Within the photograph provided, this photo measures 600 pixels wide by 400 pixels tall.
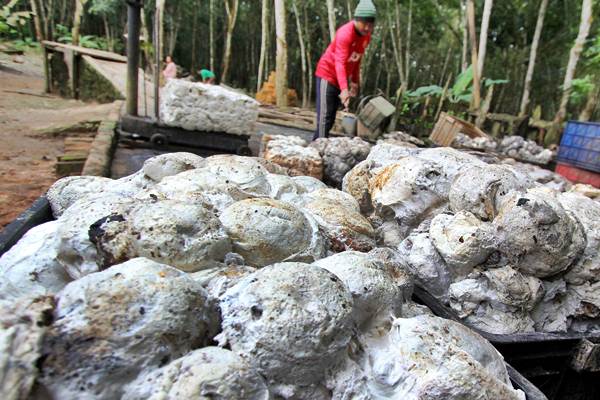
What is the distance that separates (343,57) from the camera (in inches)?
223

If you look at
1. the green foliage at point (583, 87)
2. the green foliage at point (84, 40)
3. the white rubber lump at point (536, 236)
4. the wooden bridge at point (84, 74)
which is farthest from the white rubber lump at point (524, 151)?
the green foliage at point (84, 40)

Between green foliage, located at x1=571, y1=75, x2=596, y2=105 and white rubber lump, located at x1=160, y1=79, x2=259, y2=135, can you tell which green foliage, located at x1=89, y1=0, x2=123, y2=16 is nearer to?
white rubber lump, located at x1=160, y1=79, x2=259, y2=135

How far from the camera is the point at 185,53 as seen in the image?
25656 millimetres

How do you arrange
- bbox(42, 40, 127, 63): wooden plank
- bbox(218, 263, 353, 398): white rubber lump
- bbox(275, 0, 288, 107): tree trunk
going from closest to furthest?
1. bbox(218, 263, 353, 398): white rubber lump
2. bbox(275, 0, 288, 107): tree trunk
3. bbox(42, 40, 127, 63): wooden plank

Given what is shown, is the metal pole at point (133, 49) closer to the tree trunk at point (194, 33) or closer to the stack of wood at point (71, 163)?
the stack of wood at point (71, 163)

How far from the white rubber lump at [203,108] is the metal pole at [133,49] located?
18.9 inches

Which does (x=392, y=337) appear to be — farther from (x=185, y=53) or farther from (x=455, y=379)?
(x=185, y=53)

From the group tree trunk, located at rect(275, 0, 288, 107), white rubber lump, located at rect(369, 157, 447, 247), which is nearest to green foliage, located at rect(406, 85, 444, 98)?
tree trunk, located at rect(275, 0, 288, 107)

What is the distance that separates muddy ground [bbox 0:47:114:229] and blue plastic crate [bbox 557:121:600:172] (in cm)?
700

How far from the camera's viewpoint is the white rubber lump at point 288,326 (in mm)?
1234

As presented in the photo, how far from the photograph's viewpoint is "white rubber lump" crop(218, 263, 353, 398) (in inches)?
48.6

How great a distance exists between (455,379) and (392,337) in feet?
0.84

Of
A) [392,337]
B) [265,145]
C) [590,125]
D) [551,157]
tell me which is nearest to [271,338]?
[392,337]

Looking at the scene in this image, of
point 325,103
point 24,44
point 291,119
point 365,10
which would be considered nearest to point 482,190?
point 365,10
